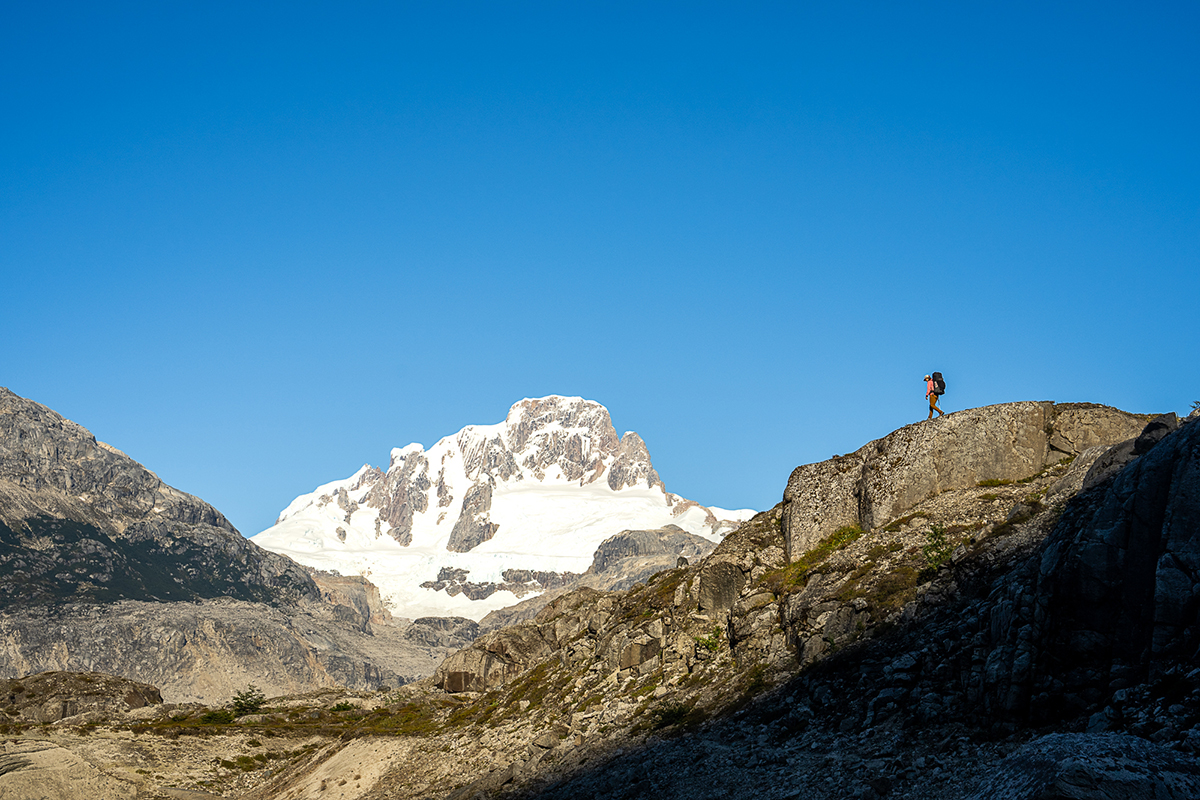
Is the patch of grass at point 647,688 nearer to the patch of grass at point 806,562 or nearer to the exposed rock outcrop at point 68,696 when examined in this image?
the patch of grass at point 806,562

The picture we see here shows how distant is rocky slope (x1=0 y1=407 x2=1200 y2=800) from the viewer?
80.6 feet

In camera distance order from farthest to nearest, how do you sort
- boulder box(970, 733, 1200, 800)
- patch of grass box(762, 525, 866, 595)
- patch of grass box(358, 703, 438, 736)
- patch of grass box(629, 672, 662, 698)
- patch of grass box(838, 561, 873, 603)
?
patch of grass box(358, 703, 438, 736)
patch of grass box(629, 672, 662, 698)
patch of grass box(762, 525, 866, 595)
patch of grass box(838, 561, 873, 603)
boulder box(970, 733, 1200, 800)

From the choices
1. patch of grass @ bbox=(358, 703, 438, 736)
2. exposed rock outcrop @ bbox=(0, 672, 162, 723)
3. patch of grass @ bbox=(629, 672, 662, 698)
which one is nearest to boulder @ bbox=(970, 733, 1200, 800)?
patch of grass @ bbox=(629, 672, 662, 698)

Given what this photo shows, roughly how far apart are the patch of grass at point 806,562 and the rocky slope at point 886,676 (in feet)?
0.64

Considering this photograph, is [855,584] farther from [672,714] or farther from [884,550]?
[672,714]

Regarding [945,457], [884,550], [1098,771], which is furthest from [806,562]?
[1098,771]

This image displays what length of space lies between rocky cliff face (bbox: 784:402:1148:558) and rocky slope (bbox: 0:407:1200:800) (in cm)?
78

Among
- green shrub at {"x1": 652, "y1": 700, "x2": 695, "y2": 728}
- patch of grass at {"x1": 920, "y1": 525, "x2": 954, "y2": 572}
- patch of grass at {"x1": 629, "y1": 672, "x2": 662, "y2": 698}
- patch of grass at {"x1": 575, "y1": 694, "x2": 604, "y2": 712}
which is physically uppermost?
patch of grass at {"x1": 920, "y1": 525, "x2": 954, "y2": 572}

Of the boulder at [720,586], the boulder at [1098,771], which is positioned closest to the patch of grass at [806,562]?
the boulder at [720,586]

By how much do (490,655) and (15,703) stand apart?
181ft

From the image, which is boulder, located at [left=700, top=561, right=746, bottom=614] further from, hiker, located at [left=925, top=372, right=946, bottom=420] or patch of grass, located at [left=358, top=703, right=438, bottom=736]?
patch of grass, located at [left=358, top=703, right=438, bottom=736]

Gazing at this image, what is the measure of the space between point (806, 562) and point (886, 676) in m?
17.7

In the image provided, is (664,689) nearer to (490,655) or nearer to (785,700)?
(785,700)

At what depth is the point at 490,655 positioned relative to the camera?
9419cm
